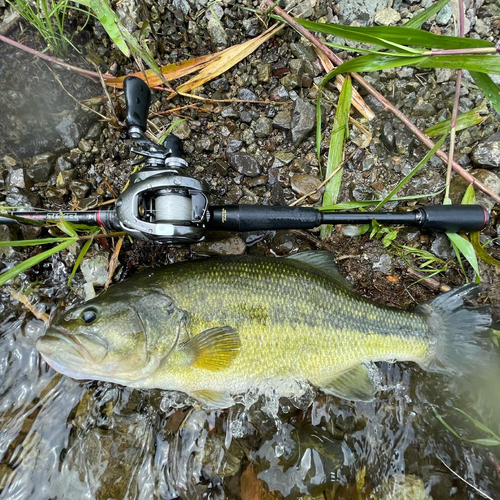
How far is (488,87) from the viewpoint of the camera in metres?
2.88

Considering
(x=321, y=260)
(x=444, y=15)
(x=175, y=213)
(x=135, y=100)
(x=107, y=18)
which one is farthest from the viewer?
(x=444, y=15)

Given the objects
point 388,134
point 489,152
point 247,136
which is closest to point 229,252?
point 247,136

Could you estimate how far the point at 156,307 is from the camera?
248 centimetres

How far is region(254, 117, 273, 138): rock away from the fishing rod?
0.88 meters

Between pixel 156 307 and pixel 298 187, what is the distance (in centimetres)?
163

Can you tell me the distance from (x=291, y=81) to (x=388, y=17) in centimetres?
109

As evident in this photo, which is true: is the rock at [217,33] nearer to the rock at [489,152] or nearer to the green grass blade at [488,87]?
the green grass blade at [488,87]

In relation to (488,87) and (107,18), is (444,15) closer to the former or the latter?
(488,87)

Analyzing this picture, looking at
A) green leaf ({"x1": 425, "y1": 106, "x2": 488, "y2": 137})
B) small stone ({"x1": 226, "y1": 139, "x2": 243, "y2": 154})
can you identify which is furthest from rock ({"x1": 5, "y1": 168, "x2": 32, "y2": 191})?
green leaf ({"x1": 425, "y1": 106, "x2": 488, "y2": 137})

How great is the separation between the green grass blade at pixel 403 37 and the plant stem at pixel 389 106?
353mm

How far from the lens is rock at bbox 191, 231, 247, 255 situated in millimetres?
3098

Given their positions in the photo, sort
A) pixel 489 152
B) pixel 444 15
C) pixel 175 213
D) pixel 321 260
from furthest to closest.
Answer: pixel 444 15 < pixel 489 152 < pixel 321 260 < pixel 175 213

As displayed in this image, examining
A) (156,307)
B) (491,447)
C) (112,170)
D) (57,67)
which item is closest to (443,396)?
(491,447)

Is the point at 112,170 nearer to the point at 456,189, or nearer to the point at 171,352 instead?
the point at 171,352
